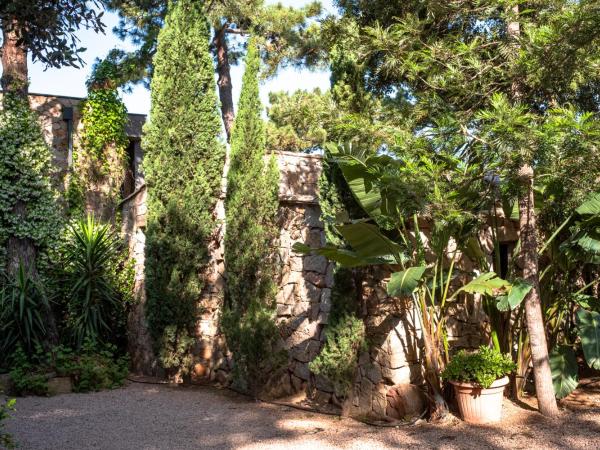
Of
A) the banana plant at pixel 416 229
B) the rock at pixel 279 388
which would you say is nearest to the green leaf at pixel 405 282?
the banana plant at pixel 416 229

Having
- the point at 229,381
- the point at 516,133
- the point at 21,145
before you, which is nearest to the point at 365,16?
the point at 516,133

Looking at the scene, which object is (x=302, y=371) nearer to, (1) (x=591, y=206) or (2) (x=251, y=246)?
(2) (x=251, y=246)

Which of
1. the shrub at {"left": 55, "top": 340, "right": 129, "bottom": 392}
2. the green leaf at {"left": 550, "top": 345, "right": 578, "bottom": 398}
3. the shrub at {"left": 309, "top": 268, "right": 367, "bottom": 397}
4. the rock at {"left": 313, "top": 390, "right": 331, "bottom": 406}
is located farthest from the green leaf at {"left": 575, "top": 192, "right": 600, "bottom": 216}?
the shrub at {"left": 55, "top": 340, "right": 129, "bottom": 392}

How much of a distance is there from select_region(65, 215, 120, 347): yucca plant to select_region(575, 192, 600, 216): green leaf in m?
7.12

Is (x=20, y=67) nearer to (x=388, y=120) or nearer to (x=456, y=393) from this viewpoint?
(x=388, y=120)

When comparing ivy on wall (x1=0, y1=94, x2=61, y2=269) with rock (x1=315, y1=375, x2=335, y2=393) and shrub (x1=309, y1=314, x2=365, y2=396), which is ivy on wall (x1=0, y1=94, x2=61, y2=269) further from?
shrub (x1=309, y1=314, x2=365, y2=396)

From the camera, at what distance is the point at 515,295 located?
5.91 metres

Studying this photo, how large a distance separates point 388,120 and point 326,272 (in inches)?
77.9

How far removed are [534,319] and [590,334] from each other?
602 mm

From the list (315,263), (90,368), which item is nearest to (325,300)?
(315,263)

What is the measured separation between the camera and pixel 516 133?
5152 millimetres

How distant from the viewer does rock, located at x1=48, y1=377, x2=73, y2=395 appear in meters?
8.20

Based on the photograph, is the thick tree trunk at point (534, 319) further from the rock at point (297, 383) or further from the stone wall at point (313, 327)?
the rock at point (297, 383)

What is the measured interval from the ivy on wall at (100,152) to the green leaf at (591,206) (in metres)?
8.71
